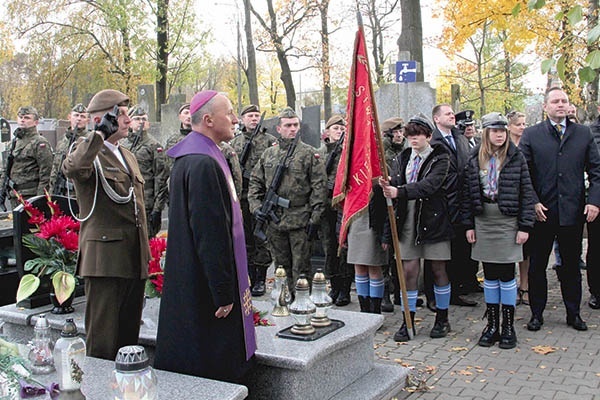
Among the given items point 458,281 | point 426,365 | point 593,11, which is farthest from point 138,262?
point 593,11

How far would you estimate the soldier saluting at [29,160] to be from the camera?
1000 cm

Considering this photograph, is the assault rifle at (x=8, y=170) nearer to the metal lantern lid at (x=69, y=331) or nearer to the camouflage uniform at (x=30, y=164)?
the camouflage uniform at (x=30, y=164)

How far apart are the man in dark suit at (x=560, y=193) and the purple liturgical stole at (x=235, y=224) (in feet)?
11.5

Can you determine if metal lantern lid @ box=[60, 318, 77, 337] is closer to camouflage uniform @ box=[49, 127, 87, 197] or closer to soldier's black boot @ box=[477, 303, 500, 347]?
soldier's black boot @ box=[477, 303, 500, 347]

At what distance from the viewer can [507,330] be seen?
245 inches

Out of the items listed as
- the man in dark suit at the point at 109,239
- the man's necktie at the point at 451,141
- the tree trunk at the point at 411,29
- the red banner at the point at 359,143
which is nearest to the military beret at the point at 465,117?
the man's necktie at the point at 451,141

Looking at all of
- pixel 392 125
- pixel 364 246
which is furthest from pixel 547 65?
pixel 392 125

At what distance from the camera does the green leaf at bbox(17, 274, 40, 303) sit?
5.14 m

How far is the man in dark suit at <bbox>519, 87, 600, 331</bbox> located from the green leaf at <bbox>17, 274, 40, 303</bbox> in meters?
4.48

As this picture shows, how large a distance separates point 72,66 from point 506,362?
2467cm

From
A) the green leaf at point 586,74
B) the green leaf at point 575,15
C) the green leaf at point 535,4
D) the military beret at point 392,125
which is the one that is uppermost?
the green leaf at point 535,4

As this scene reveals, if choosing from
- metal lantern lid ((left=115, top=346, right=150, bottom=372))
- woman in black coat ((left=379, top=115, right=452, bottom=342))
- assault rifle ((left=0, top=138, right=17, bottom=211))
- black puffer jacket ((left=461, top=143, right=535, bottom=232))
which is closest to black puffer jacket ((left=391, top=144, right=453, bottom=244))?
woman in black coat ((left=379, top=115, right=452, bottom=342))

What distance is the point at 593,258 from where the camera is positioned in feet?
25.0

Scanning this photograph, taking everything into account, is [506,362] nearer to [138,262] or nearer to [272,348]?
[272,348]
